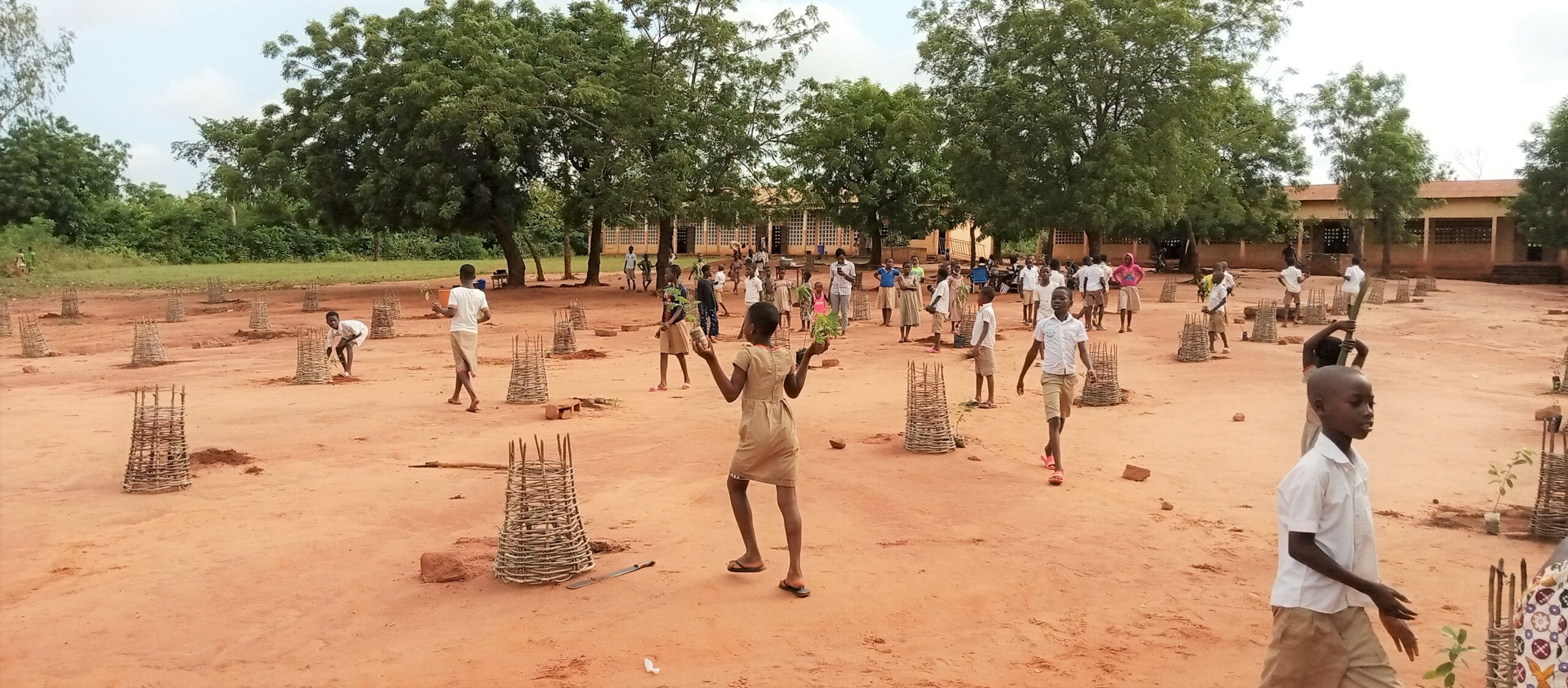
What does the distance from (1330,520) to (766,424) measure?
3089 millimetres

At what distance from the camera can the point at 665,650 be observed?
5191mm

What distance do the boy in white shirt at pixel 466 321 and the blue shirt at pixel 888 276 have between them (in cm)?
1184

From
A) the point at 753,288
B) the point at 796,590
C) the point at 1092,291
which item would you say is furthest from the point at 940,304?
the point at 796,590

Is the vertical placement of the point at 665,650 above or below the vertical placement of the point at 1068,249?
below

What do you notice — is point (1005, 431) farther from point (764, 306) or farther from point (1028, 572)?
point (764, 306)

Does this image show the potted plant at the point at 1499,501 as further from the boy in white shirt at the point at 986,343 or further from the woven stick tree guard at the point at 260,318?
the woven stick tree guard at the point at 260,318

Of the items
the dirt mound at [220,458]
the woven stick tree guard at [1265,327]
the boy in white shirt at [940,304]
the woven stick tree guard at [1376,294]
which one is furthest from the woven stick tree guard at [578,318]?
the woven stick tree guard at [1376,294]

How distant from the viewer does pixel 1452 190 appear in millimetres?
42938

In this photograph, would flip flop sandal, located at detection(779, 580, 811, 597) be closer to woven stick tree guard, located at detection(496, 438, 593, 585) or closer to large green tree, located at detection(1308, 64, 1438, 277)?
woven stick tree guard, located at detection(496, 438, 593, 585)

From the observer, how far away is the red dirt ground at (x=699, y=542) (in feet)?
17.1

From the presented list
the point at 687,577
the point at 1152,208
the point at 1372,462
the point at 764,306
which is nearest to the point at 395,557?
the point at 687,577

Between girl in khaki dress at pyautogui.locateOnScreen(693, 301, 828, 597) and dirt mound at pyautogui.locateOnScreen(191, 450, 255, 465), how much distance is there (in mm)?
5733

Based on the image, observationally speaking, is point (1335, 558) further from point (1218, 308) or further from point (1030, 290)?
point (1030, 290)

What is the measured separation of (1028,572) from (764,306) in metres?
2.38
